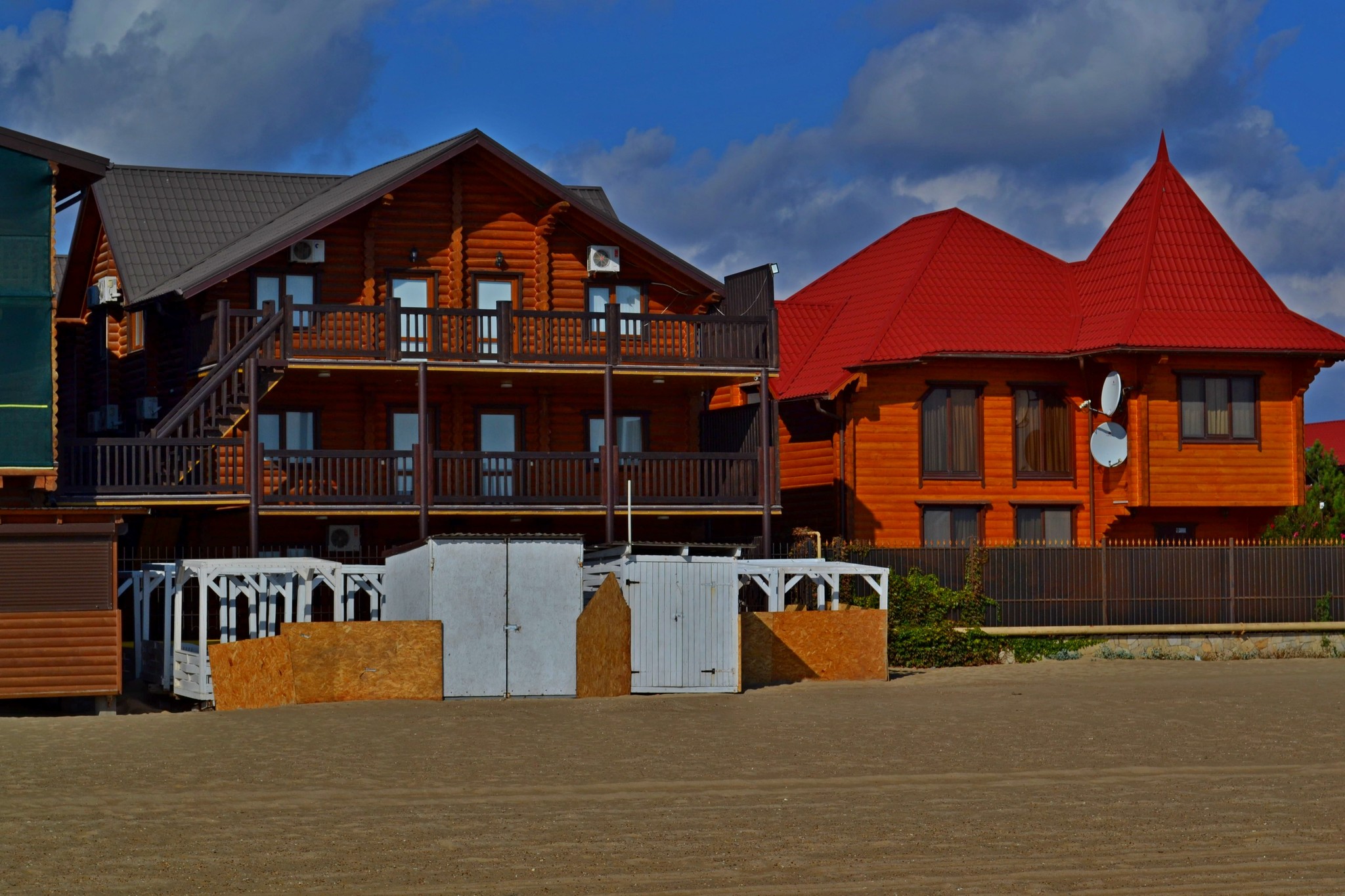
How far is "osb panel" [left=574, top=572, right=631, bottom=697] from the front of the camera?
2659 centimetres

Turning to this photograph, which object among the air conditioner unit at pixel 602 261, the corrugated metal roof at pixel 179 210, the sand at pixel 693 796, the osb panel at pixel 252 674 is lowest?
the sand at pixel 693 796

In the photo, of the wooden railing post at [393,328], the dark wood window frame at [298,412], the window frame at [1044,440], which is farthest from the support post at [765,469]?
the dark wood window frame at [298,412]

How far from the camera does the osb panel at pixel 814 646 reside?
94.6 feet

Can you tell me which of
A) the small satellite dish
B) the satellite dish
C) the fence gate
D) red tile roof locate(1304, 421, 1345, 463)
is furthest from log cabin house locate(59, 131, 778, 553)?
red tile roof locate(1304, 421, 1345, 463)

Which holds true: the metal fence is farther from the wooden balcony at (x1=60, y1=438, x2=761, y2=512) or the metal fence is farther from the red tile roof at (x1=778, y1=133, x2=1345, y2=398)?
the red tile roof at (x1=778, y1=133, x2=1345, y2=398)

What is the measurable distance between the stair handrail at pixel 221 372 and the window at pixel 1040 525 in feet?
51.5

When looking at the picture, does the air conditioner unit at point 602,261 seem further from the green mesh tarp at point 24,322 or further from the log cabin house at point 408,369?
the green mesh tarp at point 24,322

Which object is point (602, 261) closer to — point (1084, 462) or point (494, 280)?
point (494, 280)

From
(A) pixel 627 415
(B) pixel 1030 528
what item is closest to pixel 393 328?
(A) pixel 627 415

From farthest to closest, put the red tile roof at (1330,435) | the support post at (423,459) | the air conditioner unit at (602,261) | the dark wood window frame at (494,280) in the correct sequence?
the red tile roof at (1330,435)
the air conditioner unit at (602,261)
the dark wood window frame at (494,280)
the support post at (423,459)

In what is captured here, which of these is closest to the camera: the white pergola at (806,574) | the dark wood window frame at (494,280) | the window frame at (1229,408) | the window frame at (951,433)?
the white pergola at (806,574)

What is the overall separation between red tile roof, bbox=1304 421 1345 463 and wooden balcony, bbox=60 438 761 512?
47682mm

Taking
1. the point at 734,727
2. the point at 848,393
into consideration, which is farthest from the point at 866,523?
the point at 734,727

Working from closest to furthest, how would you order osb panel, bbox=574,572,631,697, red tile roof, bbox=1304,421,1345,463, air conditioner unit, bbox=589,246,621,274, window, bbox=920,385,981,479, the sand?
the sand → osb panel, bbox=574,572,631,697 → air conditioner unit, bbox=589,246,621,274 → window, bbox=920,385,981,479 → red tile roof, bbox=1304,421,1345,463
